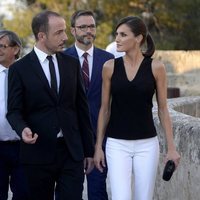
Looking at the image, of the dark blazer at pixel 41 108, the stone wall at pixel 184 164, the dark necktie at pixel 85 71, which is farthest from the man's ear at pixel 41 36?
the stone wall at pixel 184 164

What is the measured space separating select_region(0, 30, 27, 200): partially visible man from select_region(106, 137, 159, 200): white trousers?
2.54 ft

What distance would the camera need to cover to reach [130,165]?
15.9 feet

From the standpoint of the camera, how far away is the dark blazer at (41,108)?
459 cm

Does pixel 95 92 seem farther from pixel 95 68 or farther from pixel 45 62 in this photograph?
pixel 45 62

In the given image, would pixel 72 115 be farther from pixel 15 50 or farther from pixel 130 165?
pixel 15 50

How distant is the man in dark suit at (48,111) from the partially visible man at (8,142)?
1.87ft

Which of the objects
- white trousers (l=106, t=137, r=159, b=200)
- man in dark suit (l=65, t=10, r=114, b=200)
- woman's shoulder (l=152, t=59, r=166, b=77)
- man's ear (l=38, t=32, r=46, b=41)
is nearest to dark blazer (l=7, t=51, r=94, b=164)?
man's ear (l=38, t=32, r=46, b=41)

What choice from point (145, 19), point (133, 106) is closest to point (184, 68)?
point (145, 19)

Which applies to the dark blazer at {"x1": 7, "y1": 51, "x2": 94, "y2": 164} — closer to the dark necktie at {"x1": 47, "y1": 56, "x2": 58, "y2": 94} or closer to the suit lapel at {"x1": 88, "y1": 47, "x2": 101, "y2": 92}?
the dark necktie at {"x1": 47, "y1": 56, "x2": 58, "y2": 94}

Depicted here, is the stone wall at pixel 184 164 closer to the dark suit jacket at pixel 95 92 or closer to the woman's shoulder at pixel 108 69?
the dark suit jacket at pixel 95 92

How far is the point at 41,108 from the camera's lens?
181 inches

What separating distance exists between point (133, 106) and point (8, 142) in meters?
1.10

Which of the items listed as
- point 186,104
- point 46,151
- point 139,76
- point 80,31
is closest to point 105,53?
point 80,31

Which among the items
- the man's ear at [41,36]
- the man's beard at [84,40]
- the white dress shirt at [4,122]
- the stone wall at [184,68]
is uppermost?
the man's ear at [41,36]
